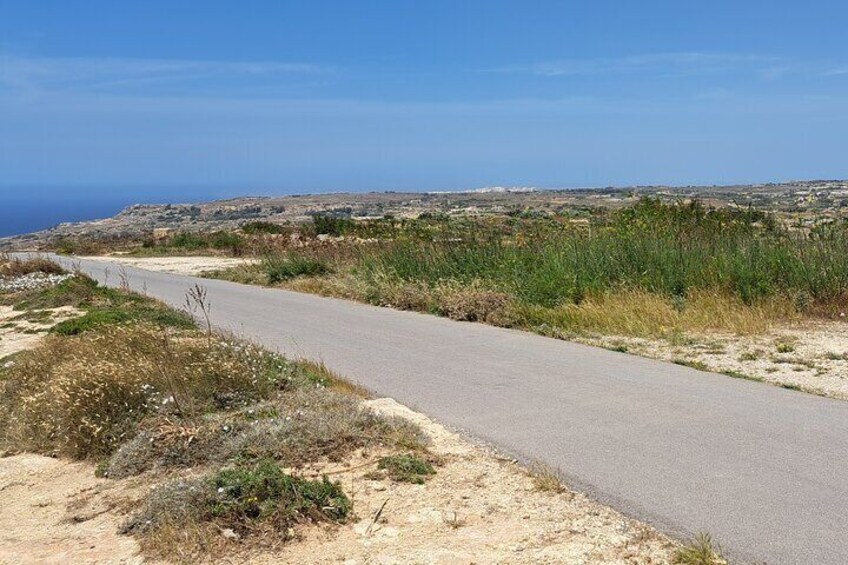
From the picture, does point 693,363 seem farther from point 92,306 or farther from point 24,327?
point 92,306

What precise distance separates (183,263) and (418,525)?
29.4 m

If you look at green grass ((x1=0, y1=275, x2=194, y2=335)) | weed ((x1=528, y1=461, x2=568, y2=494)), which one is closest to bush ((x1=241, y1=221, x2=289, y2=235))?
green grass ((x1=0, y1=275, x2=194, y2=335))

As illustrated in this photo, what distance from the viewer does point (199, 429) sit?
6660 mm

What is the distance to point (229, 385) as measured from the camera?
7926 millimetres

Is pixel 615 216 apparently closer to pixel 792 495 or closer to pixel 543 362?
pixel 543 362

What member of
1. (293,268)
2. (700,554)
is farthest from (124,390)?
(293,268)

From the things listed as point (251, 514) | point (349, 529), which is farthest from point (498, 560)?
point (251, 514)

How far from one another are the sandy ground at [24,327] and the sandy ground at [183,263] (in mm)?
9704

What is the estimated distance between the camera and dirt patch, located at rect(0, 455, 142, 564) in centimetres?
504

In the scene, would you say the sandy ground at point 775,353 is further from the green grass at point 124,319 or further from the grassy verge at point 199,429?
the green grass at point 124,319

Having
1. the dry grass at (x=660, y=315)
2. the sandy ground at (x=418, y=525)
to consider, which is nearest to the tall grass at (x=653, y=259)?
the dry grass at (x=660, y=315)

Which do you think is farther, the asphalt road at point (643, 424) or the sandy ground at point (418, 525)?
the asphalt road at point (643, 424)

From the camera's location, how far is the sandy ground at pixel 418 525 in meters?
4.66

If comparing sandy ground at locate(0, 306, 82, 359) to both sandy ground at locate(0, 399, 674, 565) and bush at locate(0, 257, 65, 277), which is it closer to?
sandy ground at locate(0, 399, 674, 565)
